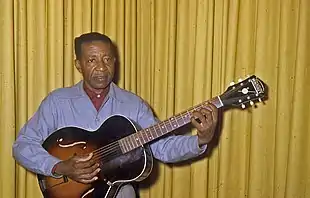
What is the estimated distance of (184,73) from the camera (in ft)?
7.99

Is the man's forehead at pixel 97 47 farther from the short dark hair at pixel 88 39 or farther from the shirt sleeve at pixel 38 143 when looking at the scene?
the shirt sleeve at pixel 38 143

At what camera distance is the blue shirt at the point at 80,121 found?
1.99 m

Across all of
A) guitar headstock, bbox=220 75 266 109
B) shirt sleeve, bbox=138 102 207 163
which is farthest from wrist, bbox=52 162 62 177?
guitar headstock, bbox=220 75 266 109

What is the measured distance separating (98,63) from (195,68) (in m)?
0.53

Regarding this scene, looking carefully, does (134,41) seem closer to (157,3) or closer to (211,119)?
(157,3)

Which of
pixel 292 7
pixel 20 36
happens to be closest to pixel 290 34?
pixel 292 7

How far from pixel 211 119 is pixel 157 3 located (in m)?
0.74

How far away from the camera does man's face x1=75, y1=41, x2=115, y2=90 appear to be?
2039mm

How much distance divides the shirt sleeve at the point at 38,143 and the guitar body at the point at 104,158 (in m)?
0.05

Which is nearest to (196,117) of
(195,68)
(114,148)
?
(114,148)

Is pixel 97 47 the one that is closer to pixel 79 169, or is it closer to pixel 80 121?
pixel 80 121

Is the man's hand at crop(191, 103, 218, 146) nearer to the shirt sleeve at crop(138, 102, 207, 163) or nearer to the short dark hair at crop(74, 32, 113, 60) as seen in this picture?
the shirt sleeve at crop(138, 102, 207, 163)

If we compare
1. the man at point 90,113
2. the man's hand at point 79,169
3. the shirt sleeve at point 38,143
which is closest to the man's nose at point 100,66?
the man at point 90,113

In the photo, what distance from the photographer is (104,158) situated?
1971mm
